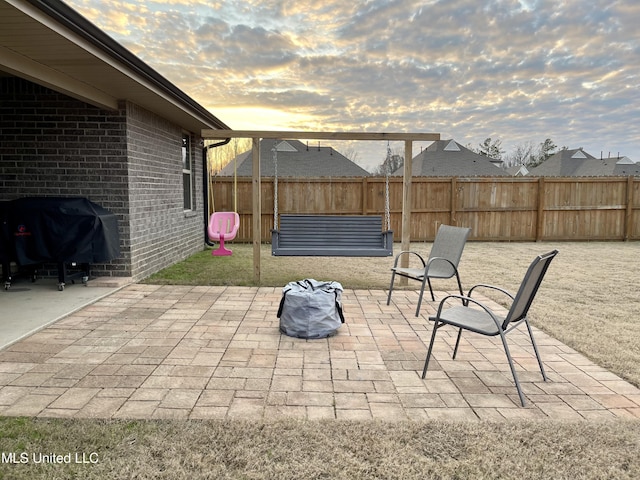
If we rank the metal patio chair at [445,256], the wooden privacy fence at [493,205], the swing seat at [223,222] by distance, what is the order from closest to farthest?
the metal patio chair at [445,256], the swing seat at [223,222], the wooden privacy fence at [493,205]

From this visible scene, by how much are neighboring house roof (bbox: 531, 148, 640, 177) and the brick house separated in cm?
2270

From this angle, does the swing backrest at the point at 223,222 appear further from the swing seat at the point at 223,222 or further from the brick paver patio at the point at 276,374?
the brick paver patio at the point at 276,374

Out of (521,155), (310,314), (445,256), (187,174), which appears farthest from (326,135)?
(521,155)

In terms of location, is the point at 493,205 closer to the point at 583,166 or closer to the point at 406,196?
the point at 406,196

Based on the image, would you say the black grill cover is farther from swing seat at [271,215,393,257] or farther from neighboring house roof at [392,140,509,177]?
neighboring house roof at [392,140,509,177]

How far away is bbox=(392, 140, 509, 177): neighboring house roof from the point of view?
20469 millimetres

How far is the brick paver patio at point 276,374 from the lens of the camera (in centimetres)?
243

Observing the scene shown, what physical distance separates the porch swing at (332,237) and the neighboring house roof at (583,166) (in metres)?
21.2

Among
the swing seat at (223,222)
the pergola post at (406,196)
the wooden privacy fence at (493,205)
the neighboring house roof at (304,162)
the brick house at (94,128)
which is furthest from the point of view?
the neighboring house roof at (304,162)

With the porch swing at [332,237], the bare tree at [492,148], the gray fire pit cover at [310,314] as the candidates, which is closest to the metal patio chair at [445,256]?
the porch swing at [332,237]

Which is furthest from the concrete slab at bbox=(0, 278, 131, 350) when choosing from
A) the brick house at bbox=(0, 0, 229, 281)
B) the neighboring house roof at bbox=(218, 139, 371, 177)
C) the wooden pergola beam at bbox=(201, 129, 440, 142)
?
the neighboring house roof at bbox=(218, 139, 371, 177)

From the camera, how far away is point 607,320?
4473 mm

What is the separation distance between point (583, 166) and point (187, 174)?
25115 mm

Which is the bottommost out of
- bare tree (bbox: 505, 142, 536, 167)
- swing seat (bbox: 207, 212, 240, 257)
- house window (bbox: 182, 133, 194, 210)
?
swing seat (bbox: 207, 212, 240, 257)
